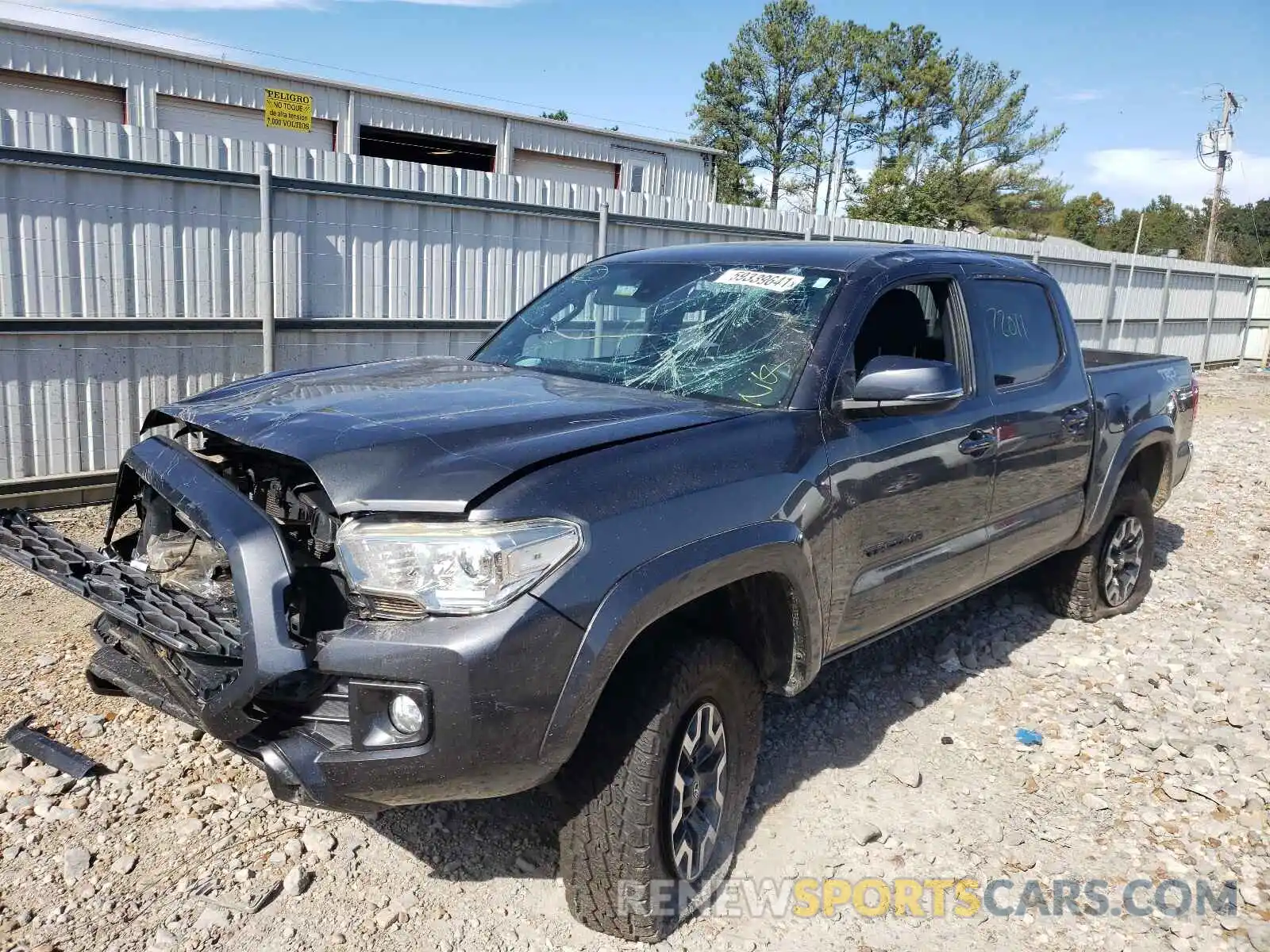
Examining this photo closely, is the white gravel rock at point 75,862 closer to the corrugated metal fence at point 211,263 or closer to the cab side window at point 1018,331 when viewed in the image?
the cab side window at point 1018,331

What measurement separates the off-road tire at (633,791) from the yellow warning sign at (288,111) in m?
9.42

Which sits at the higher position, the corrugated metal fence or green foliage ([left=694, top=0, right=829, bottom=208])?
green foliage ([left=694, top=0, right=829, bottom=208])

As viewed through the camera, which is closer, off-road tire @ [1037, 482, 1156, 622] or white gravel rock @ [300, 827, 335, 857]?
white gravel rock @ [300, 827, 335, 857]

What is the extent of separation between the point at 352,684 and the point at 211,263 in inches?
207

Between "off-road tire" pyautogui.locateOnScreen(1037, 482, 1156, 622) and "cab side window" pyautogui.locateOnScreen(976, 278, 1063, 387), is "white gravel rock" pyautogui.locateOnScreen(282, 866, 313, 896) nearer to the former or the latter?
"cab side window" pyautogui.locateOnScreen(976, 278, 1063, 387)

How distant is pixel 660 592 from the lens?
8.32ft

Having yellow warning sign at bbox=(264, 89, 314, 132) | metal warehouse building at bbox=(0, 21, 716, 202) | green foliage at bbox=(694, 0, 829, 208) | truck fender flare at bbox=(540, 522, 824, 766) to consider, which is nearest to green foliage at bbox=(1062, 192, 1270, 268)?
green foliage at bbox=(694, 0, 829, 208)

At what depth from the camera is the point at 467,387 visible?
3305 mm

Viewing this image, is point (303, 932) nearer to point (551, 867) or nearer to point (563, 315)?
point (551, 867)

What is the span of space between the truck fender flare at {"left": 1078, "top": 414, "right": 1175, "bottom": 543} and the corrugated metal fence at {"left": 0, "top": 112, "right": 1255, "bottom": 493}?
16.6 feet

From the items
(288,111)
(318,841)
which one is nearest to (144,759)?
(318,841)

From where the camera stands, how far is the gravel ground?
285 cm

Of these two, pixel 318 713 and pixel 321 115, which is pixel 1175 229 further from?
pixel 318 713

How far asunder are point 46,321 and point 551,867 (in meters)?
4.87
